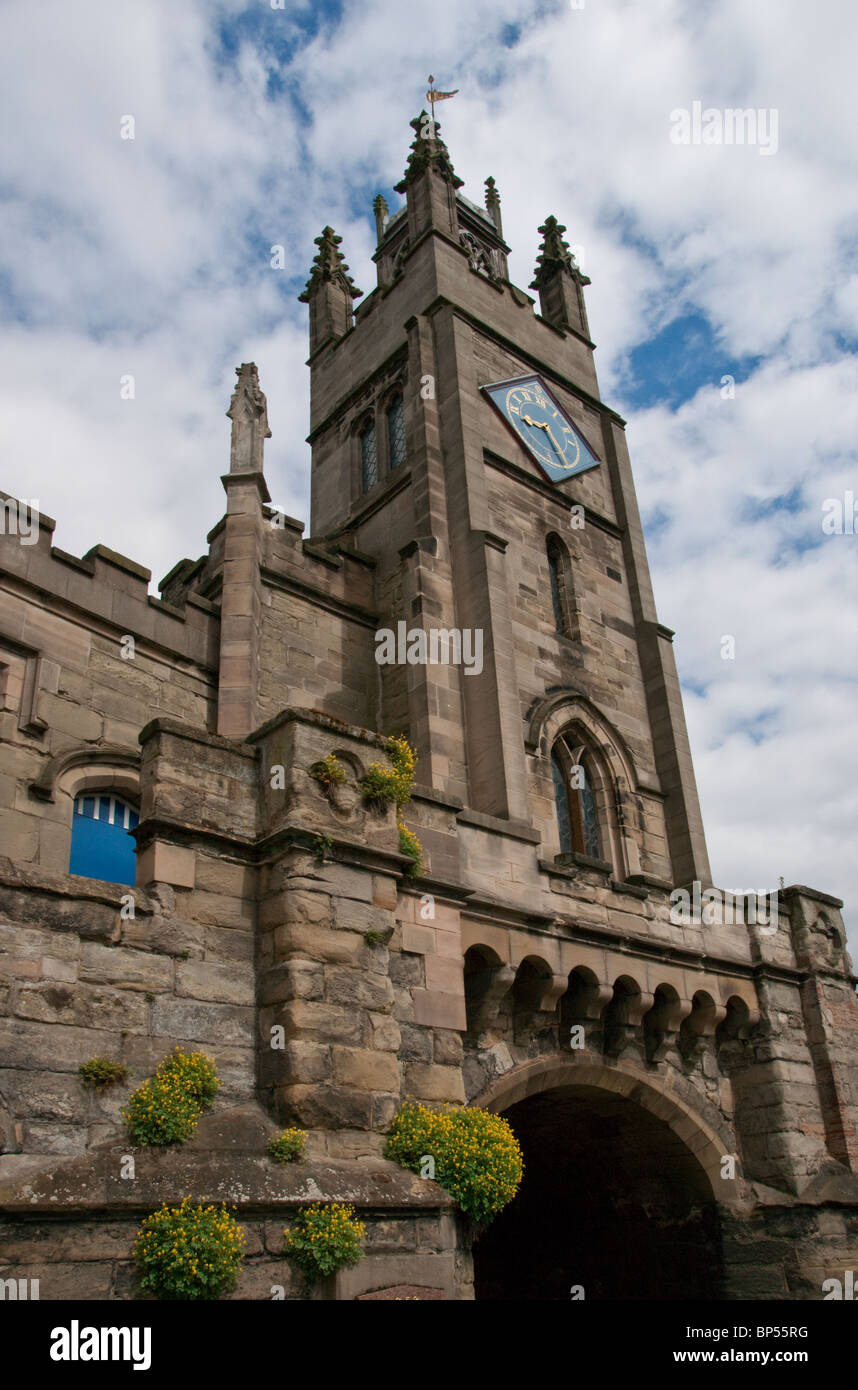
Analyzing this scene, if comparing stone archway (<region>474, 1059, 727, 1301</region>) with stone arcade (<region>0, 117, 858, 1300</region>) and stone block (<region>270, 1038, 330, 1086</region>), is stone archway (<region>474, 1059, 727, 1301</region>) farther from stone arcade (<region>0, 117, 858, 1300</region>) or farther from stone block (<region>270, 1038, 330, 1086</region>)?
stone block (<region>270, 1038, 330, 1086</region>)

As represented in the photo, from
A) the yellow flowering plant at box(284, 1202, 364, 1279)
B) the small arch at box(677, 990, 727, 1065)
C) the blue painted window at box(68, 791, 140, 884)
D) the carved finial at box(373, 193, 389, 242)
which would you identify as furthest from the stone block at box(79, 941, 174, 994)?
the carved finial at box(373, 193, 389, 242)

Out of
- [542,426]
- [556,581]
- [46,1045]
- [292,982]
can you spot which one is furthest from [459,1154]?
[542,426]

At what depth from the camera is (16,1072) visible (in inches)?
255

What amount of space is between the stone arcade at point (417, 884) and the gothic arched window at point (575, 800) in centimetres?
6

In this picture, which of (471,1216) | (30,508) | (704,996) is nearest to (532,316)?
(30,508)

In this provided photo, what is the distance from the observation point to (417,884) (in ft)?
31.2

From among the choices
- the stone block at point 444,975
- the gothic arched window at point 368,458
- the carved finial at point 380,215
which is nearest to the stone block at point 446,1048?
the stone block at point 444,975

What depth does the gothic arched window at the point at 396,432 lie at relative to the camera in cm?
1929

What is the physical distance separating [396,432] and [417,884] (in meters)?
12.0

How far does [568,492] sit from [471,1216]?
1370cm

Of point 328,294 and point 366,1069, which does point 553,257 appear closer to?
point 328,294

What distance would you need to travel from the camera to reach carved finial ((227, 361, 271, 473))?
1470 centimetres

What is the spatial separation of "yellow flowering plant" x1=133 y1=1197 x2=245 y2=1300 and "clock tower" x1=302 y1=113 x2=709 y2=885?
698 centimetres
